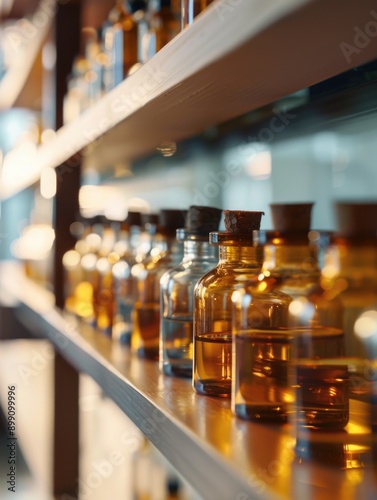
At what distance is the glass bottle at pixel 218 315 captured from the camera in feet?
2.76

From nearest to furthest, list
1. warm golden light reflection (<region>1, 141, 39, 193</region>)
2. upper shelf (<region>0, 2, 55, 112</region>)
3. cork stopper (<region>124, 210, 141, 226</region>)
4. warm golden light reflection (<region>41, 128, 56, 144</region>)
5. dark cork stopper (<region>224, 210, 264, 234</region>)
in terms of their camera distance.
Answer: dark cork stopper (<region>224, 210, 264, 234</region>) → cork stopper (<region>124, 210, 141, 226</region>) → warm golden light reflection (<region>41, 128, 56, 144</region>) → warm golden light reflection (<region>1, 141, 39, 193</region>) → upper shelf (<region>0, 2, 55, 112</region>)

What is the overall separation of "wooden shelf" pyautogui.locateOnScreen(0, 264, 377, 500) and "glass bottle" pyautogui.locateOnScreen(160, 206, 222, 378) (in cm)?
4

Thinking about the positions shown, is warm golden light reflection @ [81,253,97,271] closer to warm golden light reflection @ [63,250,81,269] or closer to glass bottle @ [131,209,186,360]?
warm golden light reflection @ [63,250,81,269]

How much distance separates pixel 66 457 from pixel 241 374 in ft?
4.45

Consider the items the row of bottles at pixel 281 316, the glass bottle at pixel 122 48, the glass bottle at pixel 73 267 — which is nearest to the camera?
the row of bottles at pixel 281 316

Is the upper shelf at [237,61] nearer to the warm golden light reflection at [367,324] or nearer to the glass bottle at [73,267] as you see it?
the warm golden light reflection at [367,324]

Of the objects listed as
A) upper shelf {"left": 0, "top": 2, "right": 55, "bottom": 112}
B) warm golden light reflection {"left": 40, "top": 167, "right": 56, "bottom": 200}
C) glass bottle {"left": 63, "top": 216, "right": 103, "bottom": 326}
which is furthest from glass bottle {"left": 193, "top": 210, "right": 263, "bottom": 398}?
upper shelf {"left": 0, "top": 2, "right": 55, "bottom": 112}

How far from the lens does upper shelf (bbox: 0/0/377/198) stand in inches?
21.6

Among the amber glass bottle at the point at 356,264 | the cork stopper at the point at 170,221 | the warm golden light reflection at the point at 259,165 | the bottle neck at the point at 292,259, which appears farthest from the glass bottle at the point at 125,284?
the amber glass bottle at the point at 356,264

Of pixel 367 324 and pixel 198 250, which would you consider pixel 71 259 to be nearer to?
pixel 198 250

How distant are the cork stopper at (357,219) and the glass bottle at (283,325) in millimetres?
76

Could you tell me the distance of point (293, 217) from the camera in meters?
0.69

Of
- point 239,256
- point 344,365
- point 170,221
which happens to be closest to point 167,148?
point 170,221

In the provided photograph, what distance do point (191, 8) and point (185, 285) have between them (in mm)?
382
